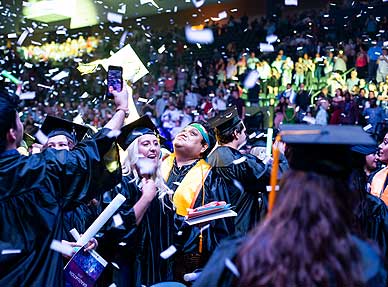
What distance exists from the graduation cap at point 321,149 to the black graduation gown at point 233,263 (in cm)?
20

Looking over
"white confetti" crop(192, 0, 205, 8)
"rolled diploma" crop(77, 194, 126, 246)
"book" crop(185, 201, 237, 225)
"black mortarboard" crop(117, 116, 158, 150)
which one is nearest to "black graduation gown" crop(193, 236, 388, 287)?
"rolled diploma" crop(77, 194, 126, 246)

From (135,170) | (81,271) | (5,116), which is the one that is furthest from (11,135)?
(135,170)

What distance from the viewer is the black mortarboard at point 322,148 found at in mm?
1960

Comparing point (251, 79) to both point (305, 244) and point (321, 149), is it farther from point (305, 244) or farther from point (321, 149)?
point (305, 244)

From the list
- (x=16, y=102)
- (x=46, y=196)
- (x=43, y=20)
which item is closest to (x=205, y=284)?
(x=46, y=196)

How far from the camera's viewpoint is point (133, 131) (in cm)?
445

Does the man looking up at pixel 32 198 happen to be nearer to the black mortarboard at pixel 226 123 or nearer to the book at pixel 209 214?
the book at pixel 209 214

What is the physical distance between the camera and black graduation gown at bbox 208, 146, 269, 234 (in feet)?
16.0

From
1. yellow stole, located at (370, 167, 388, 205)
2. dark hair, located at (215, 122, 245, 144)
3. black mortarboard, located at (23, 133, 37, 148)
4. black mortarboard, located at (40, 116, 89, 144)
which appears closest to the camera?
black mortarboard, located at (40, 116, 89, 144)

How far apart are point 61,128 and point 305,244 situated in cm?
332

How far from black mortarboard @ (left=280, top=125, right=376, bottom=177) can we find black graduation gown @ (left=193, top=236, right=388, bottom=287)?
24 cm

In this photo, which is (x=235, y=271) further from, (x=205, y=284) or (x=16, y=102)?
(x=16, y=102)

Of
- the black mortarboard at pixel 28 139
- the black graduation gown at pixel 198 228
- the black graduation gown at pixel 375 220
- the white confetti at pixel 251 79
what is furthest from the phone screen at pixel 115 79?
the white confetti at pixel 251 79

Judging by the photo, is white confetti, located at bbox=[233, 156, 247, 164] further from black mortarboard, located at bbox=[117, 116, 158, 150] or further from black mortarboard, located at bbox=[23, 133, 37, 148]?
black mortarboard, located at bbox=[23, 133, 37, 148]
